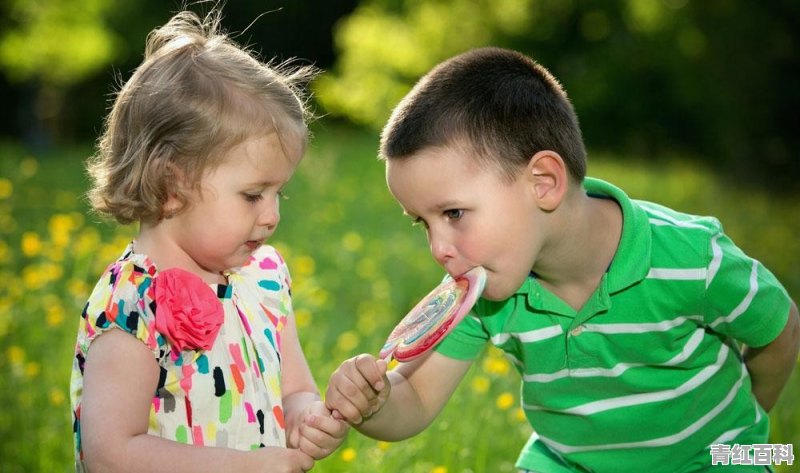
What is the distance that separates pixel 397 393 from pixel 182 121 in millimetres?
964

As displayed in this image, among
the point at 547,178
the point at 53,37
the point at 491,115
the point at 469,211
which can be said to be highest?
the point at 53,37

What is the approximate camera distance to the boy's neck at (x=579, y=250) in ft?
8.75

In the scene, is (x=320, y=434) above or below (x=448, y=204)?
below

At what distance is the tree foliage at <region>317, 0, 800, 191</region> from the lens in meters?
9.07

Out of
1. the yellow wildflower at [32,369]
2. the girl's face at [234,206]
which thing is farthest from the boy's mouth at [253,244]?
the yellow wildflower at [32,369]

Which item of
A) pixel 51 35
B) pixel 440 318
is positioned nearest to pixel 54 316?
pixel 440 318

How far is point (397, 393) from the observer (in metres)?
2.75

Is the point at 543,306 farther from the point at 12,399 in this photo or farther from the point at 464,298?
the point at 12,399

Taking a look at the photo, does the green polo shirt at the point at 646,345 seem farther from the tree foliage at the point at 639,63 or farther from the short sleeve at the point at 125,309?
the tree foliage at the point at 639,63

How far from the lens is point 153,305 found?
2.26 metres

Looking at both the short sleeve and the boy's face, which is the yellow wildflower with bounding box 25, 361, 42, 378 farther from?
the boy's face

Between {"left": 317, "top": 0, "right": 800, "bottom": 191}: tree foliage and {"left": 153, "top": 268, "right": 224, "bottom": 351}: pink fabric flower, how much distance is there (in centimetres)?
774

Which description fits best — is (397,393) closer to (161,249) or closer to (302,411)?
(302,411)

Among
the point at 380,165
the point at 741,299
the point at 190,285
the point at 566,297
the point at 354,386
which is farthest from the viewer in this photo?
the point at 380,165
